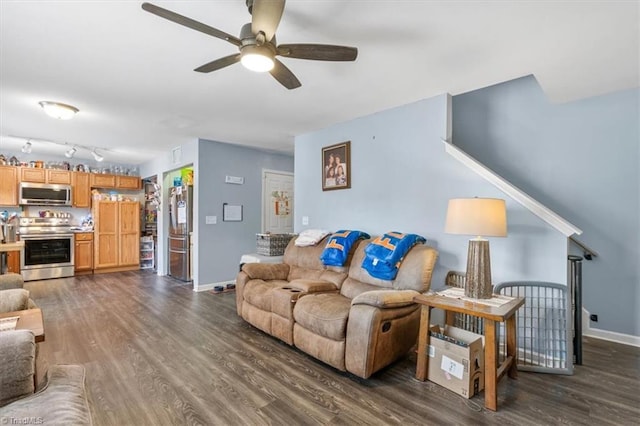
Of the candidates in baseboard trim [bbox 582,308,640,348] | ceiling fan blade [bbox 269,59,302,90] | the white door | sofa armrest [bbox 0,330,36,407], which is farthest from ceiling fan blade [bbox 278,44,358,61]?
the white door

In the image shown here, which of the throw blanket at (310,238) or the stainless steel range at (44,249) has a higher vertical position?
the throw blanket at (310,238)

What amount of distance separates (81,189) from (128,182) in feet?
2.98

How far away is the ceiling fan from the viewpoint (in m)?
1.53

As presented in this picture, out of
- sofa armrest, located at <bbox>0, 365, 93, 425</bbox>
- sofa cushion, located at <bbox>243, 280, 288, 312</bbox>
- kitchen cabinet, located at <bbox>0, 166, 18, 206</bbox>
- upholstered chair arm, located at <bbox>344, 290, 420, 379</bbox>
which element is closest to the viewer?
sofa armrest, located at <bbox>0, 365, 93, 425</bbox>

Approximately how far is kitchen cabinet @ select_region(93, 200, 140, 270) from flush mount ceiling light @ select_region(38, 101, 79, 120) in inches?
137

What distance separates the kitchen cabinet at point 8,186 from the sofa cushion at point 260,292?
222 inches

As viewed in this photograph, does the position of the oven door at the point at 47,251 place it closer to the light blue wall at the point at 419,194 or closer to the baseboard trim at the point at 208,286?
the baseboard trim at the point at 208,286

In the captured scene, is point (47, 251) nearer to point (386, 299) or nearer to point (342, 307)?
point (342, 307)

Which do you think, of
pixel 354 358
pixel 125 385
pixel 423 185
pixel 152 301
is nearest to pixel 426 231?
pixel 423 185

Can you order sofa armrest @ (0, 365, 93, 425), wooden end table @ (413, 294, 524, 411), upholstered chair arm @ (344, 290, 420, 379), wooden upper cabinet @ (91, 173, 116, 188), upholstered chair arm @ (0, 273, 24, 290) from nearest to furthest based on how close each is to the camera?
1. sofa armrest @ (0, 365, 93, 425)
2. wooden end table @ (413, 294, 524, 411)
3. upholstered chair arm @ (344, 290, 420, 379)
4. upholstered chair arm @ (0, 273, 24, 290)
5. wooden upper cabinet @ (91, 173, 116, 188)

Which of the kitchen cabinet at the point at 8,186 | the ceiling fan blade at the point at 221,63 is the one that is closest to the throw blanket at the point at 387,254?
the ceiling fan blade at the point at 221,63

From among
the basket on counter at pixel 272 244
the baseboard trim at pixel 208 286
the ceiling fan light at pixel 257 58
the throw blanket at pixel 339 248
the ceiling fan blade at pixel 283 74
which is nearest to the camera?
the ceiling fan light at pixel 257 58

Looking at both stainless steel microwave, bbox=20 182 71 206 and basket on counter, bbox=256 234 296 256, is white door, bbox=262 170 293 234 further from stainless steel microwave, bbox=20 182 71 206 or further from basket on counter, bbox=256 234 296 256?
stainless steel microwave, bbox=20 182 71 206

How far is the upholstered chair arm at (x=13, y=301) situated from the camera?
2.13 m
